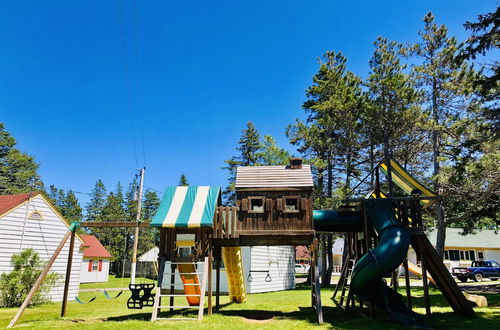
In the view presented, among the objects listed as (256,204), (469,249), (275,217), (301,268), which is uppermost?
(256,204)

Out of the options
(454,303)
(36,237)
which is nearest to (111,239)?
(36,237)

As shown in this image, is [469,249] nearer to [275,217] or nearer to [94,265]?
[275,217]

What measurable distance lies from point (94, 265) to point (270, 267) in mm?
20394

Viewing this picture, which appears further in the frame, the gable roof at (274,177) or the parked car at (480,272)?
the parked car at (480,272)

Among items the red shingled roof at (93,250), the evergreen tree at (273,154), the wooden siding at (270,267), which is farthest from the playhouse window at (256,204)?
the red shingled roof at (93,250)

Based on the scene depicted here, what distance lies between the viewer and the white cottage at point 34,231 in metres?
16.4

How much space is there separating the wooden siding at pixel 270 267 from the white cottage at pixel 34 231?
10.3m

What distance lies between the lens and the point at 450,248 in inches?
1522

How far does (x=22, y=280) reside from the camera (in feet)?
51.5

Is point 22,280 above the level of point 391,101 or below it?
below

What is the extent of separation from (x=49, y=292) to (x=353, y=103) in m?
21.3

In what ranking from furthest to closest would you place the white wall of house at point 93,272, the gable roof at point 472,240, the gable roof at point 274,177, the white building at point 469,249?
the gable roof at point 472,240 < the white building at point 469,249 < the white wall of house at point 93,272 < the gable roof at point 274,177

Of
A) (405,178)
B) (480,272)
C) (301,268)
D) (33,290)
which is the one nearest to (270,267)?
(405,178)

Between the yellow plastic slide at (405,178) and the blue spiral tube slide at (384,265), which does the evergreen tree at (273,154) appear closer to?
the yellow plastic slide at (405,178)
